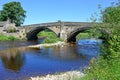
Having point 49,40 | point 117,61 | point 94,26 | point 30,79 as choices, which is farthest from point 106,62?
point 49,40

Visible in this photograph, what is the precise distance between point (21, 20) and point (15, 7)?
8387 mm

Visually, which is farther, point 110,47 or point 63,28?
point 63,28

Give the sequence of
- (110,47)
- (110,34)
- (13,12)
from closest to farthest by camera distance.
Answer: (110,47)
(110,34)
(13,12)

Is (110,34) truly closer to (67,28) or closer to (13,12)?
(67,28)

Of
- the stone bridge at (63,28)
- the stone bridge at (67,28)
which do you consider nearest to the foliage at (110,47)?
the stone bridge at (63,28)

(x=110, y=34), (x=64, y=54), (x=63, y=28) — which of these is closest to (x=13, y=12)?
(x=63, y=28)

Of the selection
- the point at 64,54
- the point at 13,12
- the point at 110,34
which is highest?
the point at 13,12

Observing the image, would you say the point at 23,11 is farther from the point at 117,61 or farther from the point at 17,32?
the point at 117,61

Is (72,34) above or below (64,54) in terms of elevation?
above

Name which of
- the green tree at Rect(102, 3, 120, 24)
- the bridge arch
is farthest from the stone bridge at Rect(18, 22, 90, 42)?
the green tree at Rect(102, 3, 120, 24)

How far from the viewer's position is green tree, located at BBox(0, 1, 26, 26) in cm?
11656

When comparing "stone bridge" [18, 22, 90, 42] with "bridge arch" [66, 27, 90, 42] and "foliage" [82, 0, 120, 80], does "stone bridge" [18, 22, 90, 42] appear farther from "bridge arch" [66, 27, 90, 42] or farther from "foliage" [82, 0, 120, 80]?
"foliage" [82, 0, 120, 80]

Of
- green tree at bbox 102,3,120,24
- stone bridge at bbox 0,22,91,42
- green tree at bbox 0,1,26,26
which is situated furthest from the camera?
green tree at bbox 0,1,26,26

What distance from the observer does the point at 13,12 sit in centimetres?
11781
